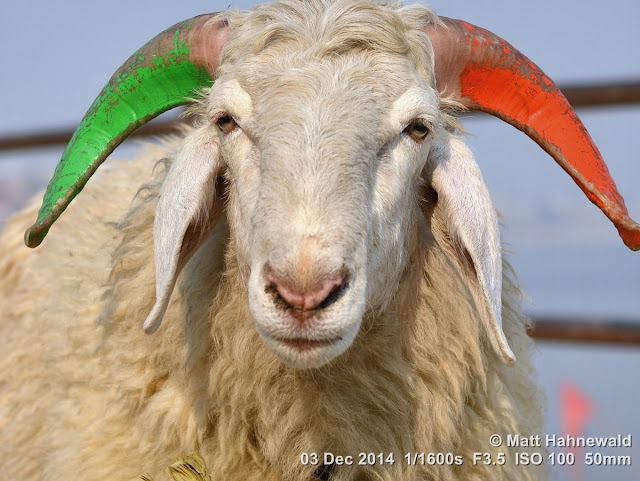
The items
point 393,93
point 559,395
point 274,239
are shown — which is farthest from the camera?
point 559,395

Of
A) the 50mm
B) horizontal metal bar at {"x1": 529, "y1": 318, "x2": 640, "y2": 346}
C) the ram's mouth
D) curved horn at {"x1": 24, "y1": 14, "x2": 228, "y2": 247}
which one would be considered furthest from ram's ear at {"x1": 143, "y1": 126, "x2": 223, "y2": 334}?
horizontal metal bar at {"x1": 529, "y1": 318, "x2": 640, "y2": 346}

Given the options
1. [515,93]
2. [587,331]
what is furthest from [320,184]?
[587,331]

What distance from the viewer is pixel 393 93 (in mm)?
1755

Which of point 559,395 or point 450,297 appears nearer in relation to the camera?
point 450,297

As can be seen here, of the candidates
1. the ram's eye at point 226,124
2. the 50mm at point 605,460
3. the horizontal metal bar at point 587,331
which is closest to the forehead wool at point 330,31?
the ram's eye at point 226,124

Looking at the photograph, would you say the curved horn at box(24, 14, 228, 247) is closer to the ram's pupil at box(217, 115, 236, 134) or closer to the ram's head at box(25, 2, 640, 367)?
the ram's head at box(25, 2, 640, 367)

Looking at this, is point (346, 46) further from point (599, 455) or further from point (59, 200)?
point (599, 455)

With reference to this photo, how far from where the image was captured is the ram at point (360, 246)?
172 centimetres

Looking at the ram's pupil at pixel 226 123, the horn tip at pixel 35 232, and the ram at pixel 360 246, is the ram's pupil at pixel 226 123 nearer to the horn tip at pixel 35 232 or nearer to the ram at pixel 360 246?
the ram at pixel 360 246

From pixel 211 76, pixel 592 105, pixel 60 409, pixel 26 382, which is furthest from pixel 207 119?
pixel 592 105

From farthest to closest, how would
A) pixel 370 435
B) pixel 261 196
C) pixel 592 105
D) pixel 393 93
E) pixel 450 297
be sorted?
pixel 592 105
pixel 450 297
pixel 370 435
pixel 393 93
pixel 261 196

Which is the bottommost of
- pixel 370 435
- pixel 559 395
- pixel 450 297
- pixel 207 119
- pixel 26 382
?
pixel 559 395

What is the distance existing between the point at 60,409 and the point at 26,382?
1.25ft

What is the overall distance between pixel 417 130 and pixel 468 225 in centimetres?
24
